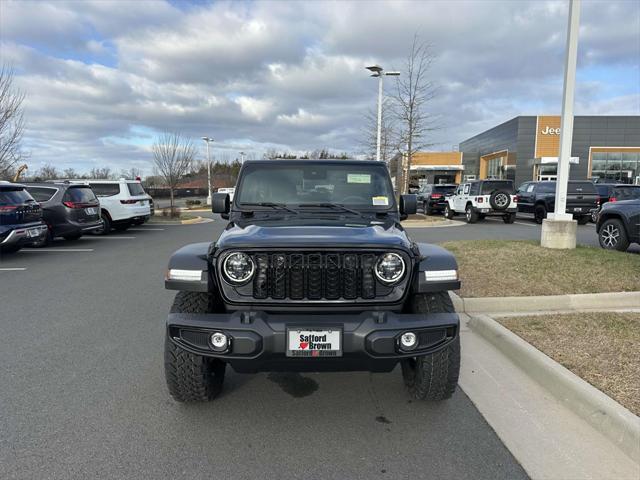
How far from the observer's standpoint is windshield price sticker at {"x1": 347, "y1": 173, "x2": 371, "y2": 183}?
429 cm

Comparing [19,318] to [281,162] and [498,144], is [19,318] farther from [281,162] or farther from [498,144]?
[498,144]

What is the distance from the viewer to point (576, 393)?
3156 mm

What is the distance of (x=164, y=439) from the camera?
9.30ft

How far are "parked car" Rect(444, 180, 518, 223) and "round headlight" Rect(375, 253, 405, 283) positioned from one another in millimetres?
16555

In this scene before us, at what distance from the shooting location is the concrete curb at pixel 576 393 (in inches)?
106

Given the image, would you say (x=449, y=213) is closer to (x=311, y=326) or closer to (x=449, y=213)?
(x=449, y=213)

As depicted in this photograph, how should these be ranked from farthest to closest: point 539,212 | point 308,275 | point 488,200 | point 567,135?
point 539,212 < point 488,200 < point 567,135 < point 308,275

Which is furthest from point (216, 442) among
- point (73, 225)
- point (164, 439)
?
point (73, 225)

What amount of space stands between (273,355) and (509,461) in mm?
1522

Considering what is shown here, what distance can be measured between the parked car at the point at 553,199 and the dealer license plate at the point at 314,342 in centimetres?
1508

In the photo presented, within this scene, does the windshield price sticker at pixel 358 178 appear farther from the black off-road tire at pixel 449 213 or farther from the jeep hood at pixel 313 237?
the black off-road tire at pixel 449 213

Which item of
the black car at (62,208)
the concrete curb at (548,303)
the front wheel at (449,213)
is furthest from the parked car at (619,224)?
the black car at (62,208)

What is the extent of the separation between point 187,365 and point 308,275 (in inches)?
39.6

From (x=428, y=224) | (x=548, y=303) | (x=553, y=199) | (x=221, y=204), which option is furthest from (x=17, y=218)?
(x=553, y=199)
